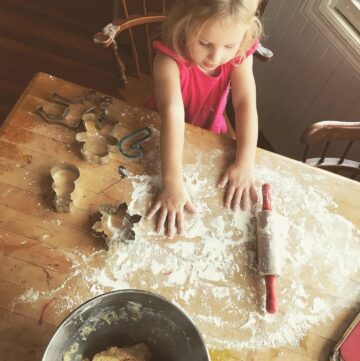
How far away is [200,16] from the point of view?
895mm

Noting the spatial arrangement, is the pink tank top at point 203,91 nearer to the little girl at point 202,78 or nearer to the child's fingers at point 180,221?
the little girl at point 202,78

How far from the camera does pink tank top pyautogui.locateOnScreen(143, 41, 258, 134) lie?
1.13m

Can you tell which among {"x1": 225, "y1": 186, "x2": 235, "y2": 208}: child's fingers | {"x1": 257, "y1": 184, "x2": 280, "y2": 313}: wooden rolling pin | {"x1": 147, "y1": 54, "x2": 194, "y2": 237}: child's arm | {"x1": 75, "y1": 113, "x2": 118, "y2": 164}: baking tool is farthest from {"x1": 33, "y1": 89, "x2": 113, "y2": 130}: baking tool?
{"x1": 257, "y1": 184, "x2": 280, "y2": 313}: wooden rolling pin

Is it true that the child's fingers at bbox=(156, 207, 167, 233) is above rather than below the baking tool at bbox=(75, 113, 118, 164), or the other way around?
below

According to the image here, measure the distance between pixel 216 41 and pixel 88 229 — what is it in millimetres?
526

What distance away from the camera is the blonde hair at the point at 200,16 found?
0.88 metres

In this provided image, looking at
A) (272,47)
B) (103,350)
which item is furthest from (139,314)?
(272,47)

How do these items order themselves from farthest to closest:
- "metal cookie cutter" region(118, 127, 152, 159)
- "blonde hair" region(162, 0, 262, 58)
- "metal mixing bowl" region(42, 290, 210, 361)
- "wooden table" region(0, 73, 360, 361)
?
"metal cookie cutter" region(118, 127, 152, 159) < "blonde hair" region(162, 0, 262, 58) < "wooden table" region(0, 73, 360, 361) < "metal mixing bowl" region(42, 290, 210, 361)

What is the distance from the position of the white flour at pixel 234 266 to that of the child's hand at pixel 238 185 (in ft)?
0.08

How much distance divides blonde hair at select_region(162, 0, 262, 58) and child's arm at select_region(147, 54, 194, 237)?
76 millimetres

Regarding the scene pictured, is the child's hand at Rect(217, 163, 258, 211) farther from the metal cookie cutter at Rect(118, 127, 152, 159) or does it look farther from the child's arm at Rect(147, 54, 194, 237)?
the metal cookie cutter at Rect(118, 127, 152, 159)

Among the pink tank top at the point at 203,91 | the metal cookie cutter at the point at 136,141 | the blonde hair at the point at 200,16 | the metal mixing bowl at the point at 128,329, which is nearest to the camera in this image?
the metal mixing bowl at the point at 128,329

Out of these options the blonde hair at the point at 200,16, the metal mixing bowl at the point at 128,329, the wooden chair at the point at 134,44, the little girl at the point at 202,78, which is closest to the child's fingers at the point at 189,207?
the little girl at the point at 202,78

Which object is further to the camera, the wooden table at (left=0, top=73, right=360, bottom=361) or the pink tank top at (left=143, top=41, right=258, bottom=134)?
the pink tank top at (left=143, top=41, right=258, bottom=134)
